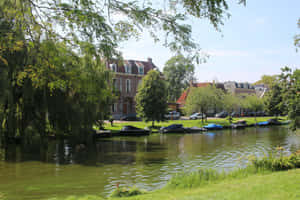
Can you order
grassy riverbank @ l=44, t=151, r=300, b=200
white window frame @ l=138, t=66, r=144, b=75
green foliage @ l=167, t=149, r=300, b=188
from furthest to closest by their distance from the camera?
white window frame @ l=138, t=66, r=144, b=75 → green foliage @ l=167, t=149, r=300, b=188 → grassy riverbank @ l=44, t=151, r=300, b=200

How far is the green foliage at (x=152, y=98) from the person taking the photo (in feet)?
138

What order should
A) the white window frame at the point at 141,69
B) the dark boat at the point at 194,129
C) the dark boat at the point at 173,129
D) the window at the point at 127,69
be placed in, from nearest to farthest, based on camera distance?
the dark boat at the point at 173,129
the dark boat at the point at 194,129
the window at the point at 127,69
the white window frame at the point at 141,69

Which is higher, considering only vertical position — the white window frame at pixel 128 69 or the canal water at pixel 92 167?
the white window frame at pixel 128 69

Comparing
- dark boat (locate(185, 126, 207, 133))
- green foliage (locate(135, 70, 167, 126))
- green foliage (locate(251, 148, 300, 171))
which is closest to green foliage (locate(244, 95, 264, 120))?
dark boat (locate(185, 126, 207, 133))

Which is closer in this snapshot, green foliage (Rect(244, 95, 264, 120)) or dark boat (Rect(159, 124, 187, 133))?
dark boat (Rect(159, 124, 187, 133))

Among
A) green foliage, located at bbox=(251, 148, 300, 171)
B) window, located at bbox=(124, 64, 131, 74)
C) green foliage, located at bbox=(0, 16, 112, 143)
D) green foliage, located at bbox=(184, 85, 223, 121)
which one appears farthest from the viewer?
window, located at bbox=(124, 64, 131, 74)

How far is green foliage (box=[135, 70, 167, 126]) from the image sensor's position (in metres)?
42.2

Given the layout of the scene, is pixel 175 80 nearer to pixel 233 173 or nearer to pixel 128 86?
pixel 128 86

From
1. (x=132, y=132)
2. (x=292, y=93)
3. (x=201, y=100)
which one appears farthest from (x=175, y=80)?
(x=292, y=93)

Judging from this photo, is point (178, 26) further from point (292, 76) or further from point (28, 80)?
point (292, 76)

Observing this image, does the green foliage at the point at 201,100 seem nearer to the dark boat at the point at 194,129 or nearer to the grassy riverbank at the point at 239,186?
the dark boat at the point at 194,129

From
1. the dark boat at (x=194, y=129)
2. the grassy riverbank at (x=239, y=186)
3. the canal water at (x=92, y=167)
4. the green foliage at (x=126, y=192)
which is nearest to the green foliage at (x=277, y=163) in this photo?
the grassy riverbank at (x=239, y=186)

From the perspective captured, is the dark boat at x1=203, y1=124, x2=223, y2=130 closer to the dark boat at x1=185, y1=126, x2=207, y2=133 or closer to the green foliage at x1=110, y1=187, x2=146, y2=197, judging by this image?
the dark boat at x1=185, y1=126, x2=207, y2=133

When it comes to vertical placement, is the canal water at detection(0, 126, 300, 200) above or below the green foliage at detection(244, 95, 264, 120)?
below
